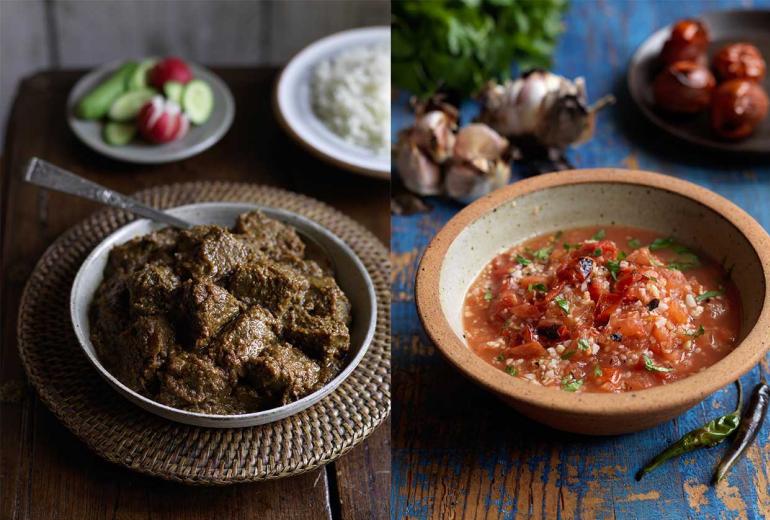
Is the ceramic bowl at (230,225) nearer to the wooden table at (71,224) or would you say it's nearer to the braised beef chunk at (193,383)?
the braised beef chunk at (193,383)

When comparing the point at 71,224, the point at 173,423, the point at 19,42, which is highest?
the point at 173,423

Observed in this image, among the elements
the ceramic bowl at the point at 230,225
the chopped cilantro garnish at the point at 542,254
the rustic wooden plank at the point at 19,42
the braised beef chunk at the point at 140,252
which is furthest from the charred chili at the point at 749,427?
the rustic wooden plank at the point at 19,42

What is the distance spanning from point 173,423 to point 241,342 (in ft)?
0.80

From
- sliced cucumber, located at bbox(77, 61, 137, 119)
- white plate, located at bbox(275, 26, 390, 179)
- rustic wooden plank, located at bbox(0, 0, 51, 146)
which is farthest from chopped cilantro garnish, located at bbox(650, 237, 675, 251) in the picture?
rustic wooden plank, located at bbox(0, 0, 51, 146)

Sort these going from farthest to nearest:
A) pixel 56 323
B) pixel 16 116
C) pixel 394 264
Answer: pixel 16 116
pixel 394 264
pixel 56 323

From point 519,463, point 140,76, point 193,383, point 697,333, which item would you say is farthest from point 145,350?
point 140,76

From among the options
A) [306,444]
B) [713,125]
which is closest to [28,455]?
[306,444]

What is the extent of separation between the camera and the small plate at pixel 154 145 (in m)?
3.01

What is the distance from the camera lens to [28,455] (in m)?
2.12

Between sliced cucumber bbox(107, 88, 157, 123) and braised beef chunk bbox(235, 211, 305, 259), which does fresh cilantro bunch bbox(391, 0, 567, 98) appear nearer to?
sliced cucumber bbox(107, 88, 157, 123)

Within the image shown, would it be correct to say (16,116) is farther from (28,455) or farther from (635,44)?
(635,44)

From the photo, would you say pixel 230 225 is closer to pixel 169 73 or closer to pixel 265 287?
pixel 265 287

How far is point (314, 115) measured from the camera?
3.17 m

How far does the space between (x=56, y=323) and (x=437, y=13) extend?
5.39 ft
